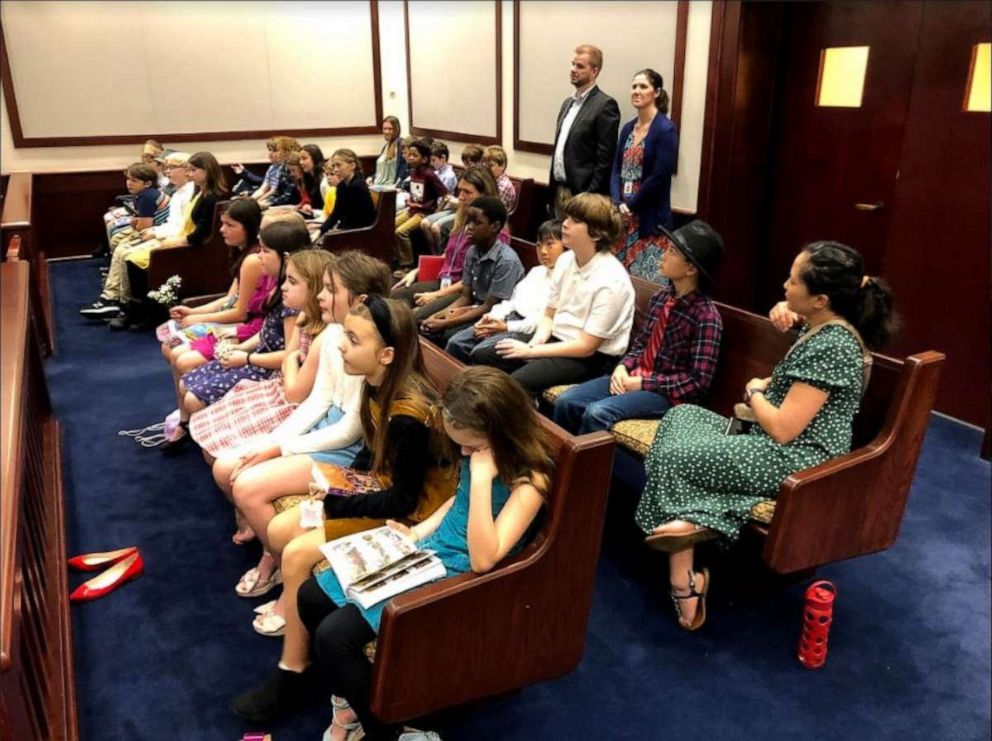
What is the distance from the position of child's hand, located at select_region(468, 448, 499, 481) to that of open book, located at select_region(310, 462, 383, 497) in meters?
0.47

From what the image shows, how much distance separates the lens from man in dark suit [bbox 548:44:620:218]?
15.3 ft

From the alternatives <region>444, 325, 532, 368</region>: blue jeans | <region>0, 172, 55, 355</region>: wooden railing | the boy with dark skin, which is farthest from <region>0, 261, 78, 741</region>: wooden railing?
the boy with dark skin

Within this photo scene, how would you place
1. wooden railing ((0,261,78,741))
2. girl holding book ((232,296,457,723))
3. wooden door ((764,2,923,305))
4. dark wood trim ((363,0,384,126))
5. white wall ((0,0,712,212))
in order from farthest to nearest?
dark wood trim ((363,0,384,126)) < white wall ((0,0,712,212)) < wooden door ((764,2,923,305)) < girl holding book ((232,296,457,723)) < wooden railing ((0,261,78,741))

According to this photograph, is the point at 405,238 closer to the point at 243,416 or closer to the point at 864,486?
the point at 243,416

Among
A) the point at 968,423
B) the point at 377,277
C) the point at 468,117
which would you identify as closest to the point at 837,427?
the point at 377,277

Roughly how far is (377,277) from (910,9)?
9.50 feet

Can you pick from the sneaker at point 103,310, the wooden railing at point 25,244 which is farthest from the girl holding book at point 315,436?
the sneaker at point 103,310

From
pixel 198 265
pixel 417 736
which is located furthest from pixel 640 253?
pixel 417 736

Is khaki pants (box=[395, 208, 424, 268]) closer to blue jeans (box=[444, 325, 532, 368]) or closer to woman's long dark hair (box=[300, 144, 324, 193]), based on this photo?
woman's long dark hair (box=[300, 144, 324, 193])

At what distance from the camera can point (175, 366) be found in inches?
141

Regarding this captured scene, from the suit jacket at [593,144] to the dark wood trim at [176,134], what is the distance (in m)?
4.42

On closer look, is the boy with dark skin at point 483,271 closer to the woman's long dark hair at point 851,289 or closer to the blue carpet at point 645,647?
the blue carpet at point 645,647

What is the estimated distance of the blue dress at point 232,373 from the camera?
315 cm

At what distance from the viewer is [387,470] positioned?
224cm
